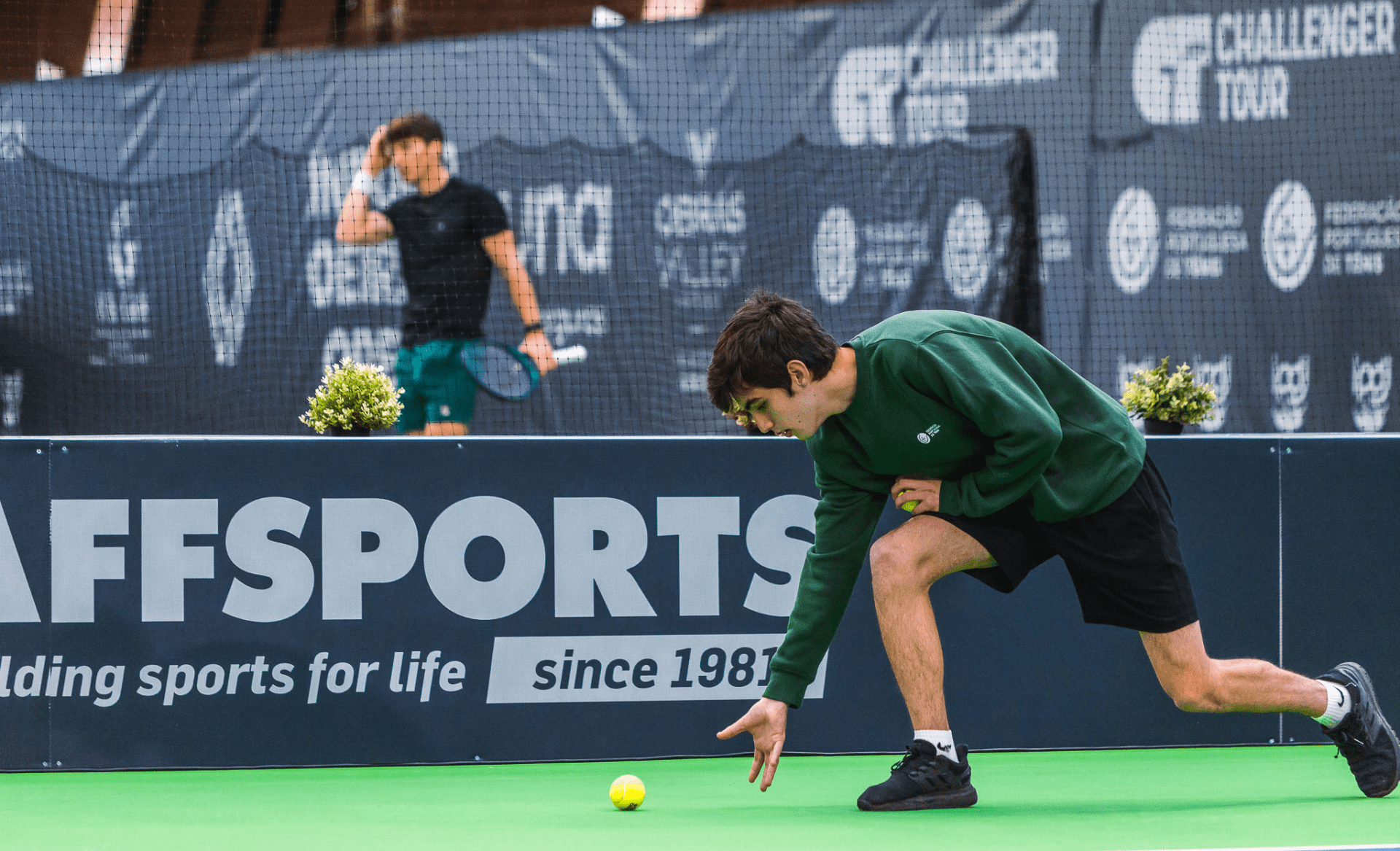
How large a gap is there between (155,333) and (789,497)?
3.57m

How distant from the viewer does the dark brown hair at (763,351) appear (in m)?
3.11

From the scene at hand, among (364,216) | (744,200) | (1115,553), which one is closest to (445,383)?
(364,216)

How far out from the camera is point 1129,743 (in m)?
4.40

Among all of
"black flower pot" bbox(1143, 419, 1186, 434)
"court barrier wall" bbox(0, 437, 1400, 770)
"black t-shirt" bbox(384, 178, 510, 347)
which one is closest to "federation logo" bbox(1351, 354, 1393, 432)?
"court barrier wall" bbox(0, 437, 1400, 770)

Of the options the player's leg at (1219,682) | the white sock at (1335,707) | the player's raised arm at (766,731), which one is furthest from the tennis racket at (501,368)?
the white sock at (1335,707)

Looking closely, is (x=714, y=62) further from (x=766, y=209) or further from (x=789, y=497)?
(x=789, y=497)

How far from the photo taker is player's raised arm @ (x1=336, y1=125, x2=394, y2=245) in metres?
5.89

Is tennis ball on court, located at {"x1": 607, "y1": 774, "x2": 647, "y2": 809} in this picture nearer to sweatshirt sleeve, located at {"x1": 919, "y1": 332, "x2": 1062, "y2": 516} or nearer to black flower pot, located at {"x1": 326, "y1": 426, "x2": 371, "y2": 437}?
sweatshirt sleeve, located at {"x1": 919, "y1": 332, "x2": 1062, "y2": 516}

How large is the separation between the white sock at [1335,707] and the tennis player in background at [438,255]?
10.7ft

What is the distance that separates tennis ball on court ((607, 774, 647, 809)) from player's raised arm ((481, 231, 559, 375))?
2.75m

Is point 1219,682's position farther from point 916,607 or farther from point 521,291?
point 521,291

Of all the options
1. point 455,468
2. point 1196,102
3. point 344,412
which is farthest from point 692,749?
point 1196,102

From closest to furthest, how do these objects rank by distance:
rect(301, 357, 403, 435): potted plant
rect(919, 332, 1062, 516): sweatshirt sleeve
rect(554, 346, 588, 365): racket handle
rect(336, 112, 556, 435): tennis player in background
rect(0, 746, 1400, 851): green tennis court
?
rect(0, 746, 1400, 851): green tennis court → rect(919, 332, 1062, 516): sweatshirt sleeve → rect(301, 357, 403, 435): potted plant → rect(336, 112, 556, 435): tennis player in background → rect(554, 346, 588, 365): racket handle

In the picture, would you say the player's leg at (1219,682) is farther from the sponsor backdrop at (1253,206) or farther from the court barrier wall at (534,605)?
the sponsor backdrop at (1253,206)
